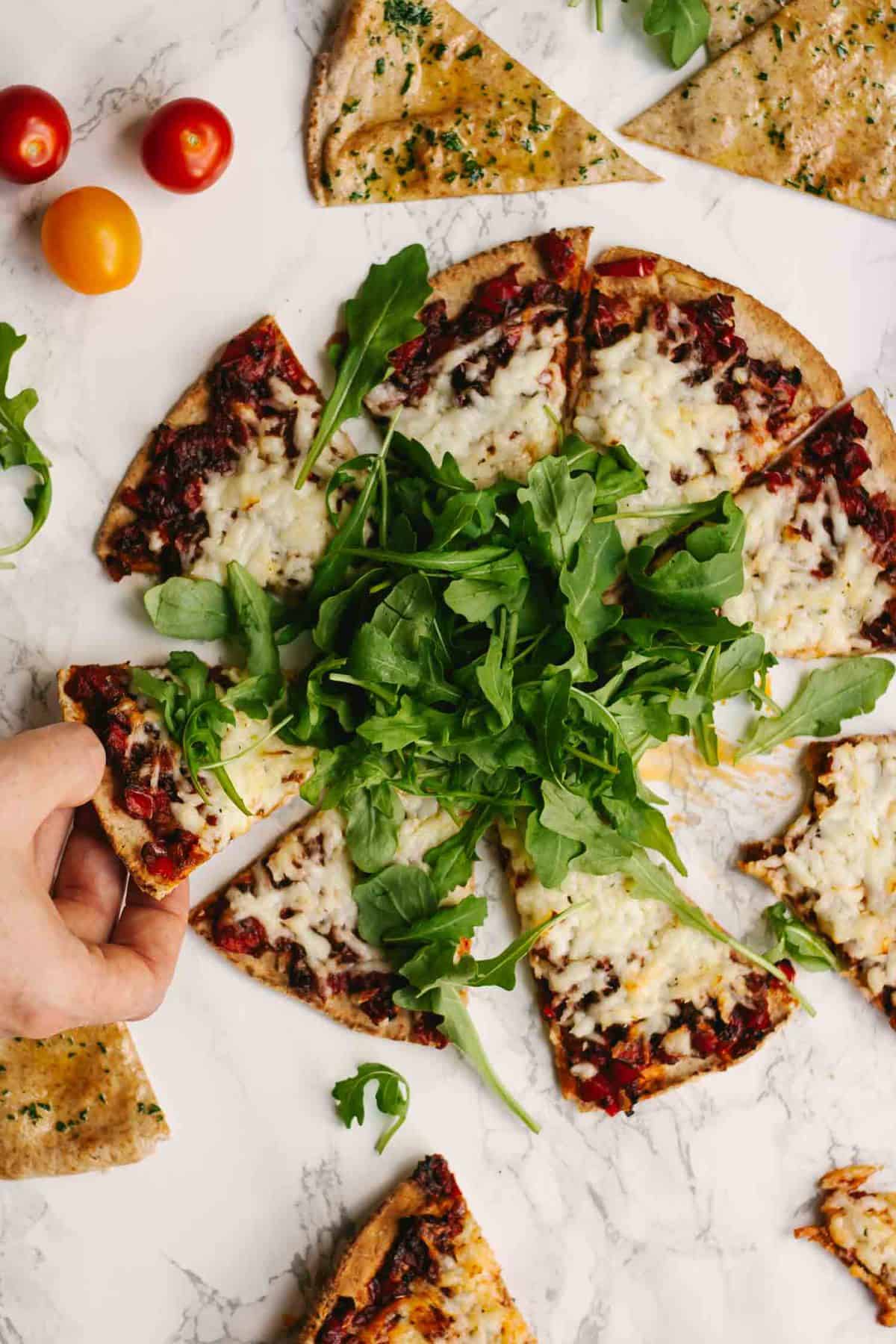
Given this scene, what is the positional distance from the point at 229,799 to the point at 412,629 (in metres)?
0.85

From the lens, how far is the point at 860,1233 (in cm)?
451

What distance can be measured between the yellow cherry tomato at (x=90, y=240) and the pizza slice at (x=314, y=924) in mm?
2013

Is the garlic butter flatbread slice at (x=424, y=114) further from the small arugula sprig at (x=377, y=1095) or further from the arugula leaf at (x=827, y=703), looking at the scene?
the small arugula sprig at (x=377, y=1095)

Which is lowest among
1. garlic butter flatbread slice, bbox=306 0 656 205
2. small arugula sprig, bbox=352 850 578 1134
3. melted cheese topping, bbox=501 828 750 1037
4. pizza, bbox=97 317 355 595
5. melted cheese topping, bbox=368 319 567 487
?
melted cheese topping, bbox=501 828 750 1037

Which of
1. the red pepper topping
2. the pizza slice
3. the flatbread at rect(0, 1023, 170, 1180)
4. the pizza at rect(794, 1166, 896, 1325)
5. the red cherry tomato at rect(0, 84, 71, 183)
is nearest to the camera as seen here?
the red cherry tomato at rect(0, 84, 71, 183)

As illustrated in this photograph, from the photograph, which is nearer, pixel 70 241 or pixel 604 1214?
pixel 70 241

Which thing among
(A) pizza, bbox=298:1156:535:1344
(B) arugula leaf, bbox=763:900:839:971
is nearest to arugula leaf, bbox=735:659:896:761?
(B) arugula leaf, bbox=763:900:839:971

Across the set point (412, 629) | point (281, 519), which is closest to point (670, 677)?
point (412, 629)

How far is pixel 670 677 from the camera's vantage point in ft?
13.4

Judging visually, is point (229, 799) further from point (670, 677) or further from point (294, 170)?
point (294, 170)

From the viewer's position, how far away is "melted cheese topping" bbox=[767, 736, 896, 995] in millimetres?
4410

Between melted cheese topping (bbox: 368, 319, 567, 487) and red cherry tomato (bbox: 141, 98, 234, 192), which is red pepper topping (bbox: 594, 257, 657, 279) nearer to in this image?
melted cheese topping (bbox: 368, 319, 567, 487)

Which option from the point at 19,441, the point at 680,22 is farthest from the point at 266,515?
the point at 680,22

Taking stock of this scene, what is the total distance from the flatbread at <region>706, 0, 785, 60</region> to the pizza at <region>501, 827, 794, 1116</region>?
3.10 metres
